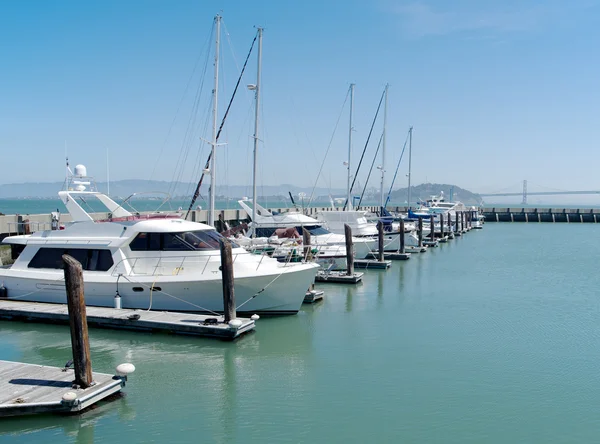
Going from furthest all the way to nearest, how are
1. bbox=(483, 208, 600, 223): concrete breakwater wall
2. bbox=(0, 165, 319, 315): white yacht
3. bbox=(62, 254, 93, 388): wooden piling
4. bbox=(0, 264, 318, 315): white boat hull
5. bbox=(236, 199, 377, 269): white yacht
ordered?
1. bbox=(483, 208, 600, 223): concrete breakwater wall
2. bbox=(236, 199, 377, 269): white yacht
3. bbox=(0, 165, 319, 315): white yacht
4. bbox=(0, 264, 318, 315): white boat hull
5. bbox=(62, 254, 93, 388): wooden piling

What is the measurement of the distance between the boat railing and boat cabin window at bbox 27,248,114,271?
0.50 metres

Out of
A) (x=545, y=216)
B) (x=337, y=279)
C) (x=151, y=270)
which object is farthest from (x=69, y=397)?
(x=545, y=216)

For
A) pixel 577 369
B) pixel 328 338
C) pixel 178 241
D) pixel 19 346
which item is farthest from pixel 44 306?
pixel 577 369

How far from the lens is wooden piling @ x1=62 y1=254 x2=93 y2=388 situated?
32.1 feet

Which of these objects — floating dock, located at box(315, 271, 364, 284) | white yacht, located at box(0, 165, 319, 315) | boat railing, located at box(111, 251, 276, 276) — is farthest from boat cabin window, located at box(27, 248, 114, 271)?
floating dock, located at box(315, 271, 364, 284)

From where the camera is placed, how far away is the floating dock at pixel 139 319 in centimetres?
1391

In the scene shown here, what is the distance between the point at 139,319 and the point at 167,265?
89.1 inches

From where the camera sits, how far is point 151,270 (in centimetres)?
1625

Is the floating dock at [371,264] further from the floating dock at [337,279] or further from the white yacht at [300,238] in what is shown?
the floating dock at [337,279]

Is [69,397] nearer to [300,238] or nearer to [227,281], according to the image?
[227,281]

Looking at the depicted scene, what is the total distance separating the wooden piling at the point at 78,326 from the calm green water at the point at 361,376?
27.8 inches

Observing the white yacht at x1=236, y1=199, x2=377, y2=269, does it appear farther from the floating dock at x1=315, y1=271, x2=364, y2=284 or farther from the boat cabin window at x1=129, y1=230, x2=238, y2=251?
the boat cabin window at x1=129, y1=230, x2=238, y2=251

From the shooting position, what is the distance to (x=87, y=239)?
55.6ft

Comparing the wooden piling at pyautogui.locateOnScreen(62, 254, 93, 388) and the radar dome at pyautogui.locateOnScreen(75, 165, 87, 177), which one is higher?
the radar dome at pyautogui.locateOnScreen(75, 165, 87, 177)
